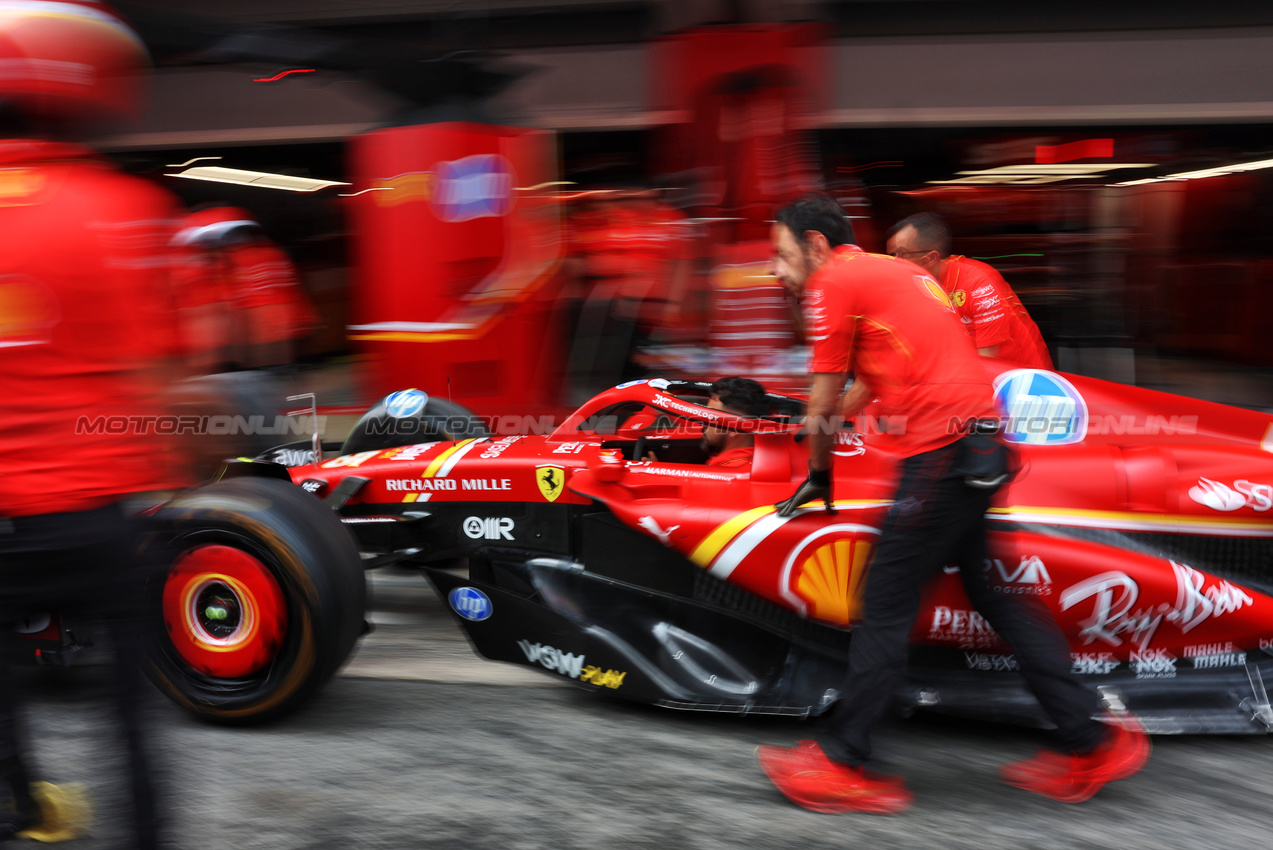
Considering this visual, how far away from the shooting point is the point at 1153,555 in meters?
3.00

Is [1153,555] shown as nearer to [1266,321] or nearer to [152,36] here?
[152,36]

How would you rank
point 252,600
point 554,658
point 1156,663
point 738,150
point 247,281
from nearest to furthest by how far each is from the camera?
point 1156,663 → point 252,600 → point 554,658 → point 247,281 → point 738,150

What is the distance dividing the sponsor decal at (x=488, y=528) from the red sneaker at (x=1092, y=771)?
6.44 ft

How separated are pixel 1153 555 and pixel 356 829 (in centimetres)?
241

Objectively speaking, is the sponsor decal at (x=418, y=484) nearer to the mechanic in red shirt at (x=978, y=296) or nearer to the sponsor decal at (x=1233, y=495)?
the mechanic in red shirt at (x=978, y=296)

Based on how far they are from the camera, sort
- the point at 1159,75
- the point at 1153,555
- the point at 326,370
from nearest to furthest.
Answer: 1. the point at 1153,555
2. the point at 1159,75
3. the point at 326,370

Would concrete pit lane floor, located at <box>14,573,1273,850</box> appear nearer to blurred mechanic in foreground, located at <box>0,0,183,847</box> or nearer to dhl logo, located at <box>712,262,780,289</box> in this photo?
blurred mechanic in foreground, located at <box>0,0,183,847</box>

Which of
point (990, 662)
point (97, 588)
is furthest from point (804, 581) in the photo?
point (97, 588)

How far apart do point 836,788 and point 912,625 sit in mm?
476

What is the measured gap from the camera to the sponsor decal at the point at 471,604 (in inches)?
132

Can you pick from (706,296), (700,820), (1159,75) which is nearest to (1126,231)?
(1159,75)

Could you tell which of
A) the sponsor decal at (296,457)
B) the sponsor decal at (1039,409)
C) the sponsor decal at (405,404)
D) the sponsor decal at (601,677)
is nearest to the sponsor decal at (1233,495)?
the sponsor decal at (1039,409)

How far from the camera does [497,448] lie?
4027mm
